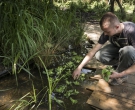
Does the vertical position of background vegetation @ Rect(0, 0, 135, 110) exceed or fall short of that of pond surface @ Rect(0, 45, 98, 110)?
it exceeds it

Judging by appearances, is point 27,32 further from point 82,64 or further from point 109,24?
point 109,24

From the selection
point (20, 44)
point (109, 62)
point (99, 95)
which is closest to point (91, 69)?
point (109, 62)

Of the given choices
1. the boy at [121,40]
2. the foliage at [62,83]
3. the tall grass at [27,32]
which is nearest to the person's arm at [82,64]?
the boy at [121,40]

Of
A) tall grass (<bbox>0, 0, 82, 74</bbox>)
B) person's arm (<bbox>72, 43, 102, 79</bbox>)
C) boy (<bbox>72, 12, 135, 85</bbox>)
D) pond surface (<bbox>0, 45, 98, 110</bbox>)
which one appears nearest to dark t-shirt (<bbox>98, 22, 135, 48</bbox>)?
boy (<bbox>72, 12, 135, 85</bbox>)

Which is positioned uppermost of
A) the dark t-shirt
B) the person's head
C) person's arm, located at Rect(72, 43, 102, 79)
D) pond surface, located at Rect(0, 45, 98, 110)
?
the person's head

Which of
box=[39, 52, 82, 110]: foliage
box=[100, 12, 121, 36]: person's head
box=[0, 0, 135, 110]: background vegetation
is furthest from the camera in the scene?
box=[0, 0, 135, 110]: background vegetation

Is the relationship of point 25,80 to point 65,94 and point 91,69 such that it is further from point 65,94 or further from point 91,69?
point 91,69

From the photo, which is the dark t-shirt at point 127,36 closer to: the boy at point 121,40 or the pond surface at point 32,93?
the boy at point 121,40

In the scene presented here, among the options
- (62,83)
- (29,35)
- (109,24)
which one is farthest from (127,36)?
(29,35)

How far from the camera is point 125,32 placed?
225 centimetres

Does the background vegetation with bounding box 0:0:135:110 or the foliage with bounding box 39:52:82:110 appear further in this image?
the background vegetation with bounding box 0:0:135:110

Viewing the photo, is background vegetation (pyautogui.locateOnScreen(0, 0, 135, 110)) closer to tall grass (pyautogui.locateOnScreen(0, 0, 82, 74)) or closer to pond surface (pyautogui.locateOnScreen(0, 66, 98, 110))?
tall grass (pyautogui.locateOnScreen(0, 0, 82, 74))

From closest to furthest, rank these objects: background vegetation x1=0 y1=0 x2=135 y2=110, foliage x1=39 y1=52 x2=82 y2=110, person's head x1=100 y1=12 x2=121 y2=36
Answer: person's head x1=100 y1=12 x2=121 y2=36, foliage x1=39 y1=52 x2=82 y2=110, background vegetation x1=0 y1=0 x2=135 y2=110

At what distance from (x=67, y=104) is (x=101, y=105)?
1.32ft
